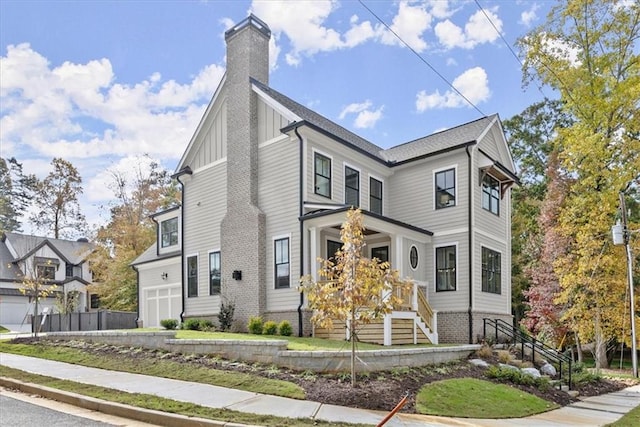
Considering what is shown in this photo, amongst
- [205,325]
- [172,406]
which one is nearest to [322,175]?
[205,325]

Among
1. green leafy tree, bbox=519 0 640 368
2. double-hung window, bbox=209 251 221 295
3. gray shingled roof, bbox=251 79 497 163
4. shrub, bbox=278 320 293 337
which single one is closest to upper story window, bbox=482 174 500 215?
gray shingled roof, bbox=251 79 497 163

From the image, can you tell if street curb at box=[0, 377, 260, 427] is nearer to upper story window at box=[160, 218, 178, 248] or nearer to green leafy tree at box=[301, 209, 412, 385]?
green leafy tree at box=[301, 209, 412, 385]

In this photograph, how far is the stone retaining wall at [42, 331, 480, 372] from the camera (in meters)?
9.55

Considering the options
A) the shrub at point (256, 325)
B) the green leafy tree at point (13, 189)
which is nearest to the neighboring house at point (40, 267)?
the green leafy tree at point (13, 189)

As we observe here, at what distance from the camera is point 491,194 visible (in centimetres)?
1845

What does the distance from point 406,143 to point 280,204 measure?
7.96 meters

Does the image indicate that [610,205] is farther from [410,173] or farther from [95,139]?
[95,139]

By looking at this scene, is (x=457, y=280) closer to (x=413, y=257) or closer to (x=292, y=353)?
(x=413, y=257)

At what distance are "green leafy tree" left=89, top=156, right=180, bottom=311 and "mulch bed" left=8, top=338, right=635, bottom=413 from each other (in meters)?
18.1

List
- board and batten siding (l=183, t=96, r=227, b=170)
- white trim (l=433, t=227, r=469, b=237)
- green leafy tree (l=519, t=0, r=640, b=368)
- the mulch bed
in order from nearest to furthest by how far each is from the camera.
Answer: the mulch bed → white trim (l=433, t=227, r=469, b=237) → board and batten siding (l=183, t=96, r=227, b=170) → green leafy tree (l=519, t=0, r=640, b=368)

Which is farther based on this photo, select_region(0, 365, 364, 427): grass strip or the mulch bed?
the mulch bed

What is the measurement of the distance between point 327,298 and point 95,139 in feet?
91.1

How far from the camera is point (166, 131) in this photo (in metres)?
26.2

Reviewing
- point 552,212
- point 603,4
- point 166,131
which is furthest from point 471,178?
point 166,131
